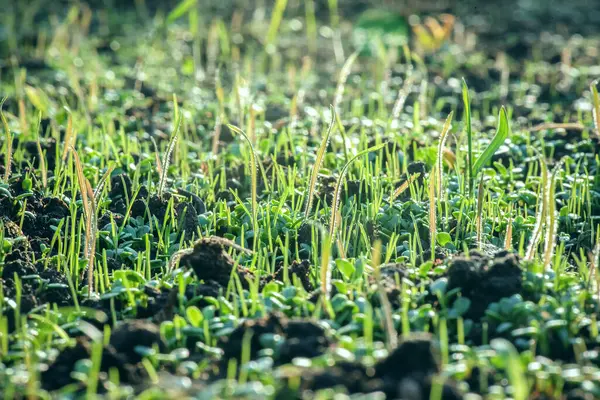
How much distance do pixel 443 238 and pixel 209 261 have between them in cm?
79

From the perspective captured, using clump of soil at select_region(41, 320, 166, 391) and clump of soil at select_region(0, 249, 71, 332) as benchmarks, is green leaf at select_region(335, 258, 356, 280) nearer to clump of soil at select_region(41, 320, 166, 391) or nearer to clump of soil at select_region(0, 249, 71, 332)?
clump of soil at select_region(41, 320, 166, 391)

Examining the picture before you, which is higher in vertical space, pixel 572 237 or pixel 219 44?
pixel 219 44

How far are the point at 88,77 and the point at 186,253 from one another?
103 inches

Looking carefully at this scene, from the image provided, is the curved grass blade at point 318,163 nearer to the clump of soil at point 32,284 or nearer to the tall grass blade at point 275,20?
the clump of soil at point 32,284

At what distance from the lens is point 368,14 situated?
237 inches

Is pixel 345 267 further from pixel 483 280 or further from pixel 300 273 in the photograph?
pixel 483 280

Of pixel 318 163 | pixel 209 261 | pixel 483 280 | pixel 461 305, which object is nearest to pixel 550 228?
pixel 483 280

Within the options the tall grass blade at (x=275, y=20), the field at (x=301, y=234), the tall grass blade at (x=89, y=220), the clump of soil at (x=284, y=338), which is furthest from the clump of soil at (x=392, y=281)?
the tall grass blade at (x=275, y=20)

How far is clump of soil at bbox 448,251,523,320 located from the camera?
2.25 metres

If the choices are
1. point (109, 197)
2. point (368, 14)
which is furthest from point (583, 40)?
point (109, 197)

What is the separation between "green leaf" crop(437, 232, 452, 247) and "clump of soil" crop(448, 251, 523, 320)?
42cm

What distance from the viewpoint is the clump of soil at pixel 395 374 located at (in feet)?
5.93

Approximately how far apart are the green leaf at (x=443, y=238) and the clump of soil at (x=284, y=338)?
0.80 m

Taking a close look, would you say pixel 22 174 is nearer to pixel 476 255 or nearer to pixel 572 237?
pixel 476 255
